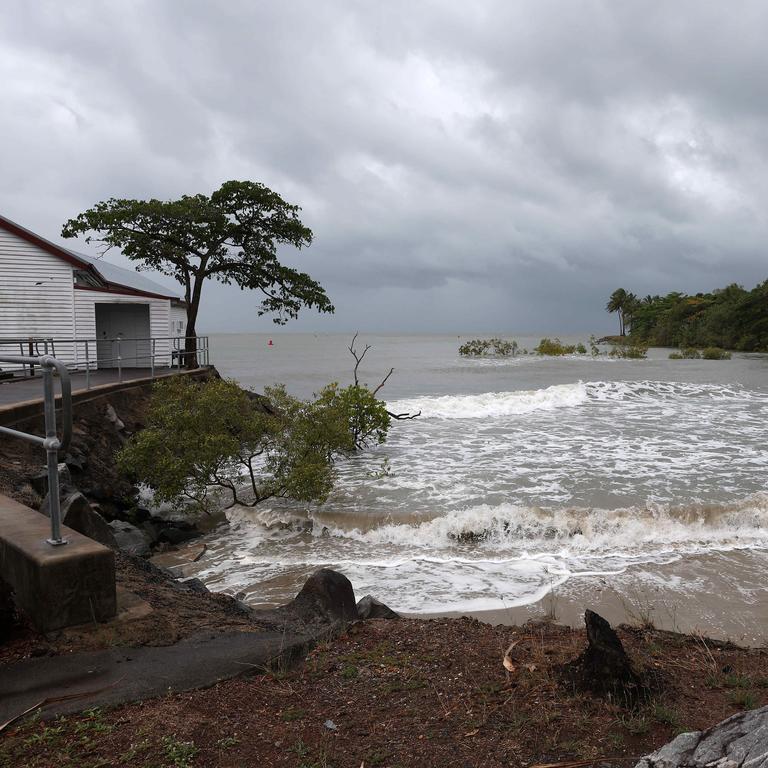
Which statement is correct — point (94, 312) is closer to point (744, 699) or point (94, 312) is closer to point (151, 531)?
point (151, 531)

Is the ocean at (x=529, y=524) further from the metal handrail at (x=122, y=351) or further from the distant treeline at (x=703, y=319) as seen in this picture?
the distant treeline at (x=703, y=319)

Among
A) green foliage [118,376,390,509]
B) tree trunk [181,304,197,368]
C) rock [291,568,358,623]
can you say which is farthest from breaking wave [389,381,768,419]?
rock [291,568,358,623]

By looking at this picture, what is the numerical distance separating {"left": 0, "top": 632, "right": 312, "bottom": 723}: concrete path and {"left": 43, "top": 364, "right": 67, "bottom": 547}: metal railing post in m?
0.79

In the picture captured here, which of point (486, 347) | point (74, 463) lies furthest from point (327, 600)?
point (486, 347)

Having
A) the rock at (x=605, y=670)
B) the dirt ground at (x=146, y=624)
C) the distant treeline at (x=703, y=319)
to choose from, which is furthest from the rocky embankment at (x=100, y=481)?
the distant treeline at (x=703, y=319)

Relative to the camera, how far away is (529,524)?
38.9 ft

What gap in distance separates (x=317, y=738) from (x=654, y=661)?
99.5 inches

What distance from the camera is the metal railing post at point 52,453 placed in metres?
4.07

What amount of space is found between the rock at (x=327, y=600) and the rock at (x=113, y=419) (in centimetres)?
1131

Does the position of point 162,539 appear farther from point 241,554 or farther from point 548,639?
point 548,639

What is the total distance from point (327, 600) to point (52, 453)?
282 cm

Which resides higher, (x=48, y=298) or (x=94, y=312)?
(x=48, y=298)

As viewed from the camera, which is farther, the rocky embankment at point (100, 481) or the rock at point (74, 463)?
the rock at point (74, 463)

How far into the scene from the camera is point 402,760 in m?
3.08
